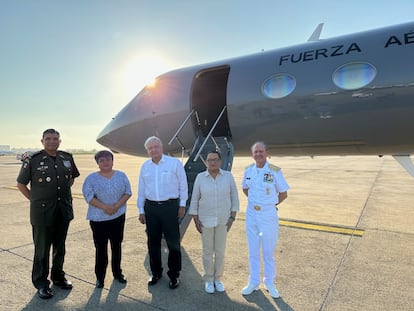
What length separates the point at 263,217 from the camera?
403 cm

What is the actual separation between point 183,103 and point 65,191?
3.61m

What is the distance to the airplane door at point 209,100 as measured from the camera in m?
7.38

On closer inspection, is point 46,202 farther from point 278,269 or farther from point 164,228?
point 278,269

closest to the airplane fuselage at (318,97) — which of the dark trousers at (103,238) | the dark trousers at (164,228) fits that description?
the dark trousers at (164,228)

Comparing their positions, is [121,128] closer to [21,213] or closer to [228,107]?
[228,107]

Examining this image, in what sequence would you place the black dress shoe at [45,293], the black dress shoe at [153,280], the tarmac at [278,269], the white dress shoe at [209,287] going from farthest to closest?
the black dress shoe at [153,280] → the white dress shoe at [209,287] → the black dress shoe at [45,293] → the tarmac at [278,269]

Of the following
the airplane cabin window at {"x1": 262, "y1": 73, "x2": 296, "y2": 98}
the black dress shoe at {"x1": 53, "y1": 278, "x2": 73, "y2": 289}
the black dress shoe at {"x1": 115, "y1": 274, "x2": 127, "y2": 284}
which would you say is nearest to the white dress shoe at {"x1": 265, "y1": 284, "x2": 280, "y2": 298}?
the black dress shoe at {"x1": 115, "y1": 274, "x2": 127, "y2": 284}

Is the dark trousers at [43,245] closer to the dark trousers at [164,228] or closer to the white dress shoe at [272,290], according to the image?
the dark trousers at [164,228]

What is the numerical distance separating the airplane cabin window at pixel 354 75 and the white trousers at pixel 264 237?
8.76 feet

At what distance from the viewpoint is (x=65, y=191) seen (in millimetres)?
4270

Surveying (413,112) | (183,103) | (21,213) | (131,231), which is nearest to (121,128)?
(183,103)

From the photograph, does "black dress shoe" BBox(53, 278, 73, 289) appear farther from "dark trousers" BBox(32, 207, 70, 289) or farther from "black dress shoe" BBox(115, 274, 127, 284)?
"black dress shoe" BBox(115, 274, 127, 284)

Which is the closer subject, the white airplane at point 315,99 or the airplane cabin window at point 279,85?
the white airplane at point 315,99

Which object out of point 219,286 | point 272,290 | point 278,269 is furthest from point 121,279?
point 278,269
